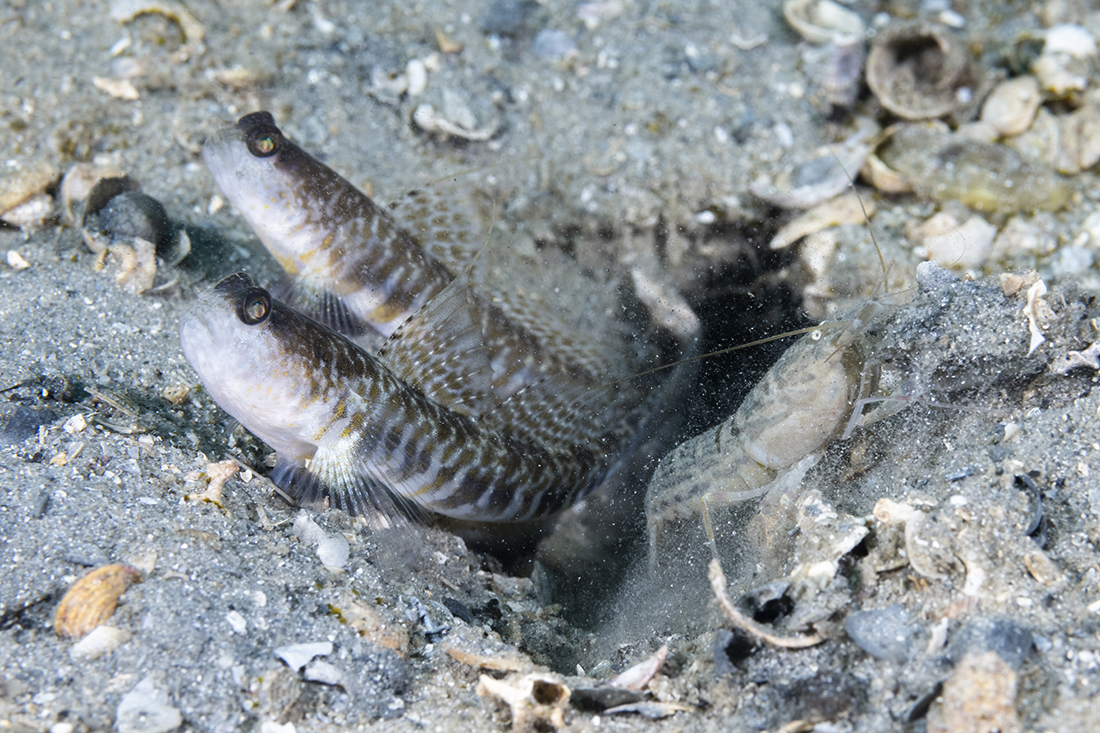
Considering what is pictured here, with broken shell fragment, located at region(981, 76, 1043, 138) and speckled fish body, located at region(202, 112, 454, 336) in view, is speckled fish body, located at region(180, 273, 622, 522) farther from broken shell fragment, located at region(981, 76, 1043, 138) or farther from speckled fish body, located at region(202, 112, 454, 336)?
broken shell fragment, located at region(981, 76, 1043, 138)

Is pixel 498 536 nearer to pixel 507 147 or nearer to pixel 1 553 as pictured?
pixel 1 553

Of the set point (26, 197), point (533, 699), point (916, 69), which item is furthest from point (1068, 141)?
point (26, 197)

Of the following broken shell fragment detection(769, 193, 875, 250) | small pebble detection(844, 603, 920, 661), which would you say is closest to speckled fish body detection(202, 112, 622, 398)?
broken shell fragment detection(769, 193, 875, 250)

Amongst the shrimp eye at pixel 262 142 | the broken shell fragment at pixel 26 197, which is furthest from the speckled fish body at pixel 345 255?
the broken shell fragment at pixel 26 197

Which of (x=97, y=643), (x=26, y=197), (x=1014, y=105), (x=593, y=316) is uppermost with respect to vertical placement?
(x=26, y=197)

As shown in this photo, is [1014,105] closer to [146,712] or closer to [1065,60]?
[1065,60]

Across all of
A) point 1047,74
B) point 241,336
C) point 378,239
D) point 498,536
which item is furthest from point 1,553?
point 1047,74
